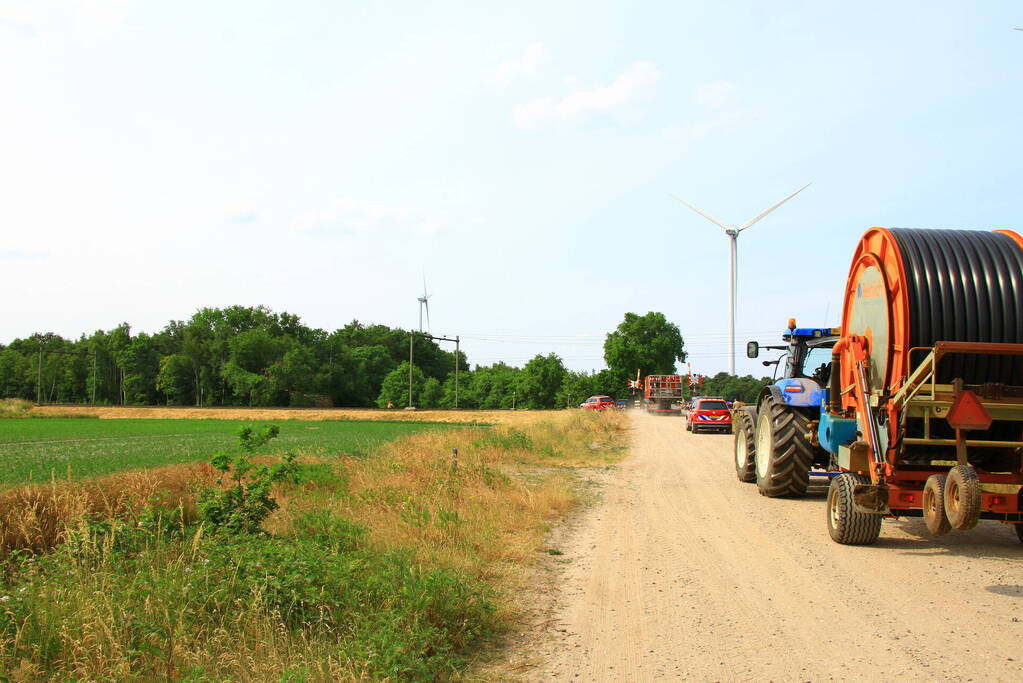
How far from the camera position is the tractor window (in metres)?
13.5

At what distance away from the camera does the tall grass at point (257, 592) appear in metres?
4.91

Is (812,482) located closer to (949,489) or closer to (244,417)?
(949,489)

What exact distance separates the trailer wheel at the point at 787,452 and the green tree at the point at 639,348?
84.5 m

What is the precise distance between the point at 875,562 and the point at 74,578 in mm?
7576

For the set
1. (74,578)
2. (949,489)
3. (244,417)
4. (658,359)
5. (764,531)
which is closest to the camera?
(74,578)

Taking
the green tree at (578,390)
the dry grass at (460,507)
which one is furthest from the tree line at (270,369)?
the dry grass at (460,507)

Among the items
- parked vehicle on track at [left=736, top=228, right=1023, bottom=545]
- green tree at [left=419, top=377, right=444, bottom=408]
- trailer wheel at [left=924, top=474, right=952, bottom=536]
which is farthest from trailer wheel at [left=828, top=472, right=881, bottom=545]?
green tree at [left=419, top=377, right=444, bottom=408]

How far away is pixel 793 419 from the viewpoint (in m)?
12.3

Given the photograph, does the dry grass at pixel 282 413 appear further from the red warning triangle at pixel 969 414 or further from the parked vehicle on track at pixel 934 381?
the red warning triangle at pixel 969 414

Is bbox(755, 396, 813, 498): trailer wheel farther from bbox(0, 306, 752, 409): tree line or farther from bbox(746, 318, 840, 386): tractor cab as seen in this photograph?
bbox(0, 306, 752, 409): tree line

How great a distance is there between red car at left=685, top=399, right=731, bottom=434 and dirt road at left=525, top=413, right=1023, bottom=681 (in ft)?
78.1

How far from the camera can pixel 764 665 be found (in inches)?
207

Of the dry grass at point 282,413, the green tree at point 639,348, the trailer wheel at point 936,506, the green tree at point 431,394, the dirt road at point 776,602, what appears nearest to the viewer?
the dirt road at point 776,602

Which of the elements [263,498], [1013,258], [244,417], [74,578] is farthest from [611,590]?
[244,417]
